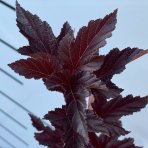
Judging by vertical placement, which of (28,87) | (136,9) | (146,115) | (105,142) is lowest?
(105,142)

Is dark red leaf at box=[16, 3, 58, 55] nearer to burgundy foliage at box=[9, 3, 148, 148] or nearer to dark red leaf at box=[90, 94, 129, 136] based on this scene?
burgundy foliage at box=[9, 3, 148, 148]

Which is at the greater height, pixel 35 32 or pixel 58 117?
pixel 35 32

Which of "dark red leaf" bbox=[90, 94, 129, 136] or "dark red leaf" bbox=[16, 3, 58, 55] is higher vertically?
"dark red leaf" bbox=[16, 3, 58, 55]

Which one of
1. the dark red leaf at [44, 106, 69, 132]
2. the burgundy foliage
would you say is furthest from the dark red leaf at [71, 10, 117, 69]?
the dark red leaf at [44, 106, 69, 132]

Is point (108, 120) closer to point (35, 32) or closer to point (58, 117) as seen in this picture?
point (58, 117)

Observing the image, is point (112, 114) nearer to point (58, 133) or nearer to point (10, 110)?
point (58, 133)

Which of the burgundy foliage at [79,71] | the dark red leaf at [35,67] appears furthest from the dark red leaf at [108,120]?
the dark red leaf at [35,67]

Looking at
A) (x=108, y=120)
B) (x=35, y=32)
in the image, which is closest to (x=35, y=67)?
(x=35, y=32)

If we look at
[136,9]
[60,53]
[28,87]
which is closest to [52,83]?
[60,53]

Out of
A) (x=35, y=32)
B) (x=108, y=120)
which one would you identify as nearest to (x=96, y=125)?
(x=108, y=120)
